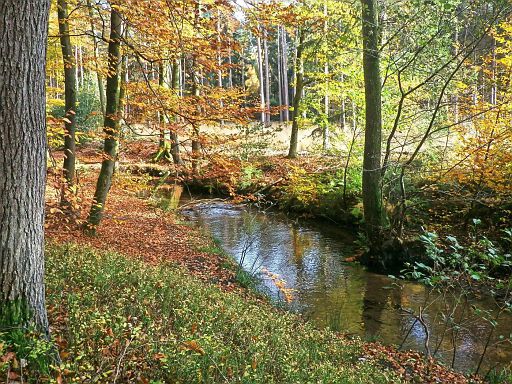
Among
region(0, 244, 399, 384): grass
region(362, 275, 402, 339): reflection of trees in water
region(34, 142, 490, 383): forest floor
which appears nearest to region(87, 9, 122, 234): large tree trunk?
region(34, 142, 490, 383): forest floor

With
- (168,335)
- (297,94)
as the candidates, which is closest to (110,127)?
(168,335)

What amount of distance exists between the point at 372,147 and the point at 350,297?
4170mm

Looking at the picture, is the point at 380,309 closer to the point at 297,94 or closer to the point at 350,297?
the point at 350,297

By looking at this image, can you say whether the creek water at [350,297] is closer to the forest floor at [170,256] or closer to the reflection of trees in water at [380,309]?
the reflection of trees in water at [380,309]

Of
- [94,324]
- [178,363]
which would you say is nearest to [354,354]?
[178,363]

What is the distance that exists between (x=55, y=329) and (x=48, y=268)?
1.87m

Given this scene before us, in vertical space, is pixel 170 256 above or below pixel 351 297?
above

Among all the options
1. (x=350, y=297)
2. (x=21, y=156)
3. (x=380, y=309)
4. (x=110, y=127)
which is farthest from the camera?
(x=110, y=127)

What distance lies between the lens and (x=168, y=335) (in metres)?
4.38

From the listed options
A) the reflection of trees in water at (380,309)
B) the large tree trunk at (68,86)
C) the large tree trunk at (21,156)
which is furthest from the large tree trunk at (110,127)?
the large tree trunk at (21,156)

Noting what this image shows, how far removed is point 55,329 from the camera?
394 cm

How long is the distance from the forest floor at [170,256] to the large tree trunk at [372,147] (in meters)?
3.97

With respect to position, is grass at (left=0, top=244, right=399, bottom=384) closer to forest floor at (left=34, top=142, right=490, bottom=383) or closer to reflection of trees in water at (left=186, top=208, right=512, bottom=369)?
forest floor at (left=34, top=142, right=490, bottom=383)

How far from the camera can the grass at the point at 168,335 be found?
3637mm
